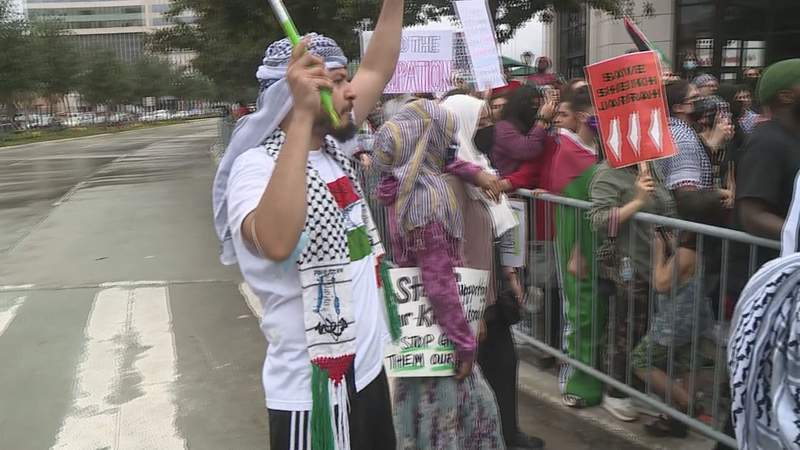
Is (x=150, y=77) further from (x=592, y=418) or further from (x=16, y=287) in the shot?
(x=592, y=418)

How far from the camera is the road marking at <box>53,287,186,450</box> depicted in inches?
159

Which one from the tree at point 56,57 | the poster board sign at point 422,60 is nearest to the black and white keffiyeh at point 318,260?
the poster board sign at point 422,60

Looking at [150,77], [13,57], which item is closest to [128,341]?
[13,57]

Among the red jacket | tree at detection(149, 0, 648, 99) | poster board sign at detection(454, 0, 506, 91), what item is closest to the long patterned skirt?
the red jacket

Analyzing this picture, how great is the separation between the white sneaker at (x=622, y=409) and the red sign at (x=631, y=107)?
1394mm

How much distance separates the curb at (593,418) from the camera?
12.4 ft

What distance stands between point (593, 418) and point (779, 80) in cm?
207

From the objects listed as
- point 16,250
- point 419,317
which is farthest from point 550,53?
point 419,317

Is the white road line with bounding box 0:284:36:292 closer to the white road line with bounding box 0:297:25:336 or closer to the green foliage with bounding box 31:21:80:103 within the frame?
the white road line with bounding box 0:297:25:336

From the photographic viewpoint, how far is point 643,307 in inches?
150

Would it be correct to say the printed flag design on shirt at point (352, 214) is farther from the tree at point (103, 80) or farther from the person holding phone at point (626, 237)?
the tree at point (103, 80)

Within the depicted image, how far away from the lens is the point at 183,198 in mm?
13672

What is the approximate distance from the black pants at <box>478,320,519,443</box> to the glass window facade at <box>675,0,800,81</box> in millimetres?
15069

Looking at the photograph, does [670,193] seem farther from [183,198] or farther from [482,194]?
[183,198]
